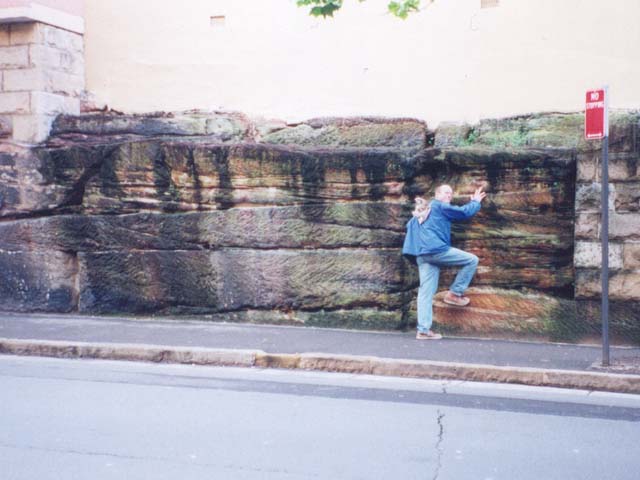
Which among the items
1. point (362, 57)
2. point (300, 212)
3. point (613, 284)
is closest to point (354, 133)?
point (362, 57)

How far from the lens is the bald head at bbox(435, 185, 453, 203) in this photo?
965cm

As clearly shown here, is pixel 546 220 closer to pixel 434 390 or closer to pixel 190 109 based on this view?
pixel 434 390

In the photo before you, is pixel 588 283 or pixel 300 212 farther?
pixel 300 212

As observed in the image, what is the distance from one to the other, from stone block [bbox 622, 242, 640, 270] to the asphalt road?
2.36 metres

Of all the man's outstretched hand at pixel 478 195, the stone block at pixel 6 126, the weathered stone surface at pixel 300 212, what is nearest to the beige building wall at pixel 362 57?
the weathered stone surface at pixel 300 212

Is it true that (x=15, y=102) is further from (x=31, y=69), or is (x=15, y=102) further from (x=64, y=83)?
(x=64, y=83)

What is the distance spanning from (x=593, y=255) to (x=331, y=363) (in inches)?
124

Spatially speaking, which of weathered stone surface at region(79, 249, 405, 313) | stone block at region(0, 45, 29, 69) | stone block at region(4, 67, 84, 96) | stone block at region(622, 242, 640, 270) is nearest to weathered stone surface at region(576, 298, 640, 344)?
stone block at region(622, 242, 640, 270)

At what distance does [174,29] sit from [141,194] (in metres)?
2.35

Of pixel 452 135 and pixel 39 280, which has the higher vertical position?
pixel 452 135

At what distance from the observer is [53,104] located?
38.5 feet

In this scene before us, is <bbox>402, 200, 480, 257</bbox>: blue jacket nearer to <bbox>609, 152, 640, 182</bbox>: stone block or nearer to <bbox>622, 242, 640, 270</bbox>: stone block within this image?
<bbox>609, 152, 640, 182</bbox>: stone block

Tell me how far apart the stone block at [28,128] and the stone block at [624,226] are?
23.3ft

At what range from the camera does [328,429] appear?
615 centimetres
